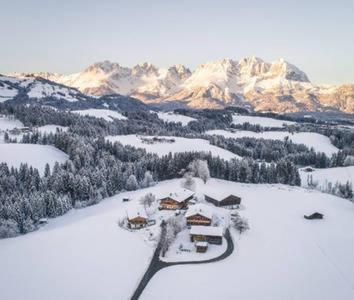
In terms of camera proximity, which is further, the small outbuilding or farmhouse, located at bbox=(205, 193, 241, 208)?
farmhouse, located at bbox=(205, 193, 241, 208)

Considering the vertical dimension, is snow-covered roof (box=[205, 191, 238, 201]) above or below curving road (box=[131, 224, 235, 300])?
above

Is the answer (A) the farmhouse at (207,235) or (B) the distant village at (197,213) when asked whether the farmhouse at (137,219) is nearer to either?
(B) the distant village at (197,213)

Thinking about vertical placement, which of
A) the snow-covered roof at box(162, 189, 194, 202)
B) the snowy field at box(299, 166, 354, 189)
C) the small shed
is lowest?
the snowy field at box(299, 166, 354, 189)

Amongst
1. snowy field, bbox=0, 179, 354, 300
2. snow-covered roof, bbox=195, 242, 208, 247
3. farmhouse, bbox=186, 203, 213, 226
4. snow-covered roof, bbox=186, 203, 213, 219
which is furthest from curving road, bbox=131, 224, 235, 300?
snow-covered roof, bbox=186, 203, 213, 219

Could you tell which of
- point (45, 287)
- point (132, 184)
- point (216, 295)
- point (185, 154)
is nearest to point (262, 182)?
point (185, 154)

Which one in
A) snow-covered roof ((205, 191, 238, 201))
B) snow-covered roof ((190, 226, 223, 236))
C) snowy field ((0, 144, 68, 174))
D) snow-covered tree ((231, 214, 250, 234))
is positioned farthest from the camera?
snowy field ((0, 144, 68, 174))

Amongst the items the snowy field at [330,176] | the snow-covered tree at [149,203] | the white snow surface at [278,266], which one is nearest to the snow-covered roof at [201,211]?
the white snow surface at [278,266]

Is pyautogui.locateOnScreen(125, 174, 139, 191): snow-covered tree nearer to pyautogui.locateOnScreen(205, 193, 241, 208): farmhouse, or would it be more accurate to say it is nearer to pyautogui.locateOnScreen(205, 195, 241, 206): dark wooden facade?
pyautogui.locateOnScreen(205, 193, 241, 208): farmhouse

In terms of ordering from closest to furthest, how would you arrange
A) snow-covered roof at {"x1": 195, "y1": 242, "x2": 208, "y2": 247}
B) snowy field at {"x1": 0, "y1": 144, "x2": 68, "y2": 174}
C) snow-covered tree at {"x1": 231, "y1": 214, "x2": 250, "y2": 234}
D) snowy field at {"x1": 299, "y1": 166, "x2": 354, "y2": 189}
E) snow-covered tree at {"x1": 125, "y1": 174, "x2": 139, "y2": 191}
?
1. snow-covered roof at {"x1": 195, "y1": 242, "x2": 208, "y2": 247}
2. snow-covered tree at {"x1": 231, "y1": 214, "x2": 250, "y2": 234}
3. snow-covered tree at {"x1": 125, "y1": 174, "x2": 139, "y2": 191}
4. snowy field at {"x1": 299, "y1": 166, "x2": 354, "y2": 189}
5. snowy field at {"x1": 0, "y1": 144, "x2": 68, "y2": 174}
